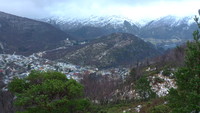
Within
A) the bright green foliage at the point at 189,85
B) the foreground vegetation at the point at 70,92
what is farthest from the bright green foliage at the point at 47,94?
the bright green foliage at the point at 189,85

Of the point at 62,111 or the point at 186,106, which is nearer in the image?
the point at 186,106

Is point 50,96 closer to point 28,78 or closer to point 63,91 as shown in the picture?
point 63,91

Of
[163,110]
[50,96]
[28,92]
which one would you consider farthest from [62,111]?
[163,110]

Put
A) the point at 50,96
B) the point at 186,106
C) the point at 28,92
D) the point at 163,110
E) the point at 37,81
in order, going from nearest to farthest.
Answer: the point at 186,106, the point at 28,92, the point at 50,96, the point at 37,81, the point at 163,110

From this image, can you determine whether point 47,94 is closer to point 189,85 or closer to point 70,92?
point 70,92

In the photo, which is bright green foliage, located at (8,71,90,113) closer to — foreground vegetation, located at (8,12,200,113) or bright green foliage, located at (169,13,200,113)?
Result: foreground vegetation, located at (8,12,200,113)

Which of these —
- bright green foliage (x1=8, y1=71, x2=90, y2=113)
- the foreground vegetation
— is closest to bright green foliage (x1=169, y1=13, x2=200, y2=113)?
the foreground vegetation
